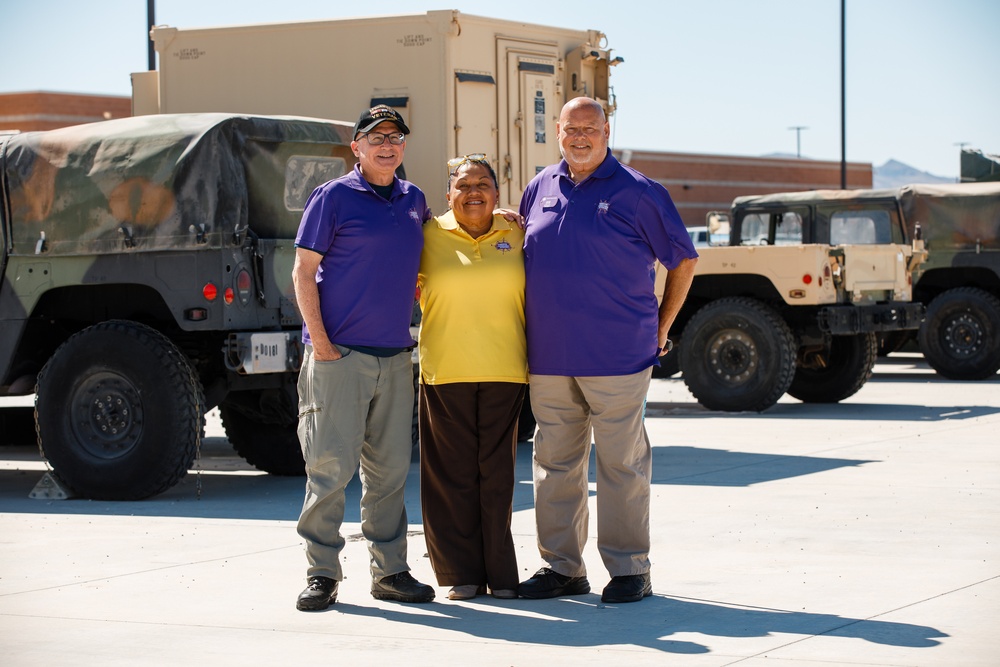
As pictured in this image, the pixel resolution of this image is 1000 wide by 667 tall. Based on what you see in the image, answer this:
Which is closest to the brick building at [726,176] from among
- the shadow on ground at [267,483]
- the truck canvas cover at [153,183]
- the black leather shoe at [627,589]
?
the shadow on ground at [267,483]

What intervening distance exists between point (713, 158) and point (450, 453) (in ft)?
166

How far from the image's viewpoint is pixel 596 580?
21.5 feet

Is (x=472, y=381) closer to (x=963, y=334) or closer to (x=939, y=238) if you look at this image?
(x=963, y=334)

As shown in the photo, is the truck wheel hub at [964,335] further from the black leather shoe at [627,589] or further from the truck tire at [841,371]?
the black leather shoe at [627,589]

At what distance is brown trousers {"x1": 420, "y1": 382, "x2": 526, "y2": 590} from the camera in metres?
6.21

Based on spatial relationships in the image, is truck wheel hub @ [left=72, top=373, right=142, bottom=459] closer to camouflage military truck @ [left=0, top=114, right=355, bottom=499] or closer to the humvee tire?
camouflage military truck @ [left=0, top=114, right=355, bottom=499]

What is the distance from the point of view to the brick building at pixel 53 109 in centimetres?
4159

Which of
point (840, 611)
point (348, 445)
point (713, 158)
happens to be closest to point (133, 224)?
point (348, 445)

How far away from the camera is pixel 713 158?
5562 centimetres

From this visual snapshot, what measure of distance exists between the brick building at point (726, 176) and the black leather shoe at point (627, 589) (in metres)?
46.4

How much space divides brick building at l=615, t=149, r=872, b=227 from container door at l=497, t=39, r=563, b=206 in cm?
3832

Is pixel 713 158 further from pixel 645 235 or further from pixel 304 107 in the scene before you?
pixel 645 235

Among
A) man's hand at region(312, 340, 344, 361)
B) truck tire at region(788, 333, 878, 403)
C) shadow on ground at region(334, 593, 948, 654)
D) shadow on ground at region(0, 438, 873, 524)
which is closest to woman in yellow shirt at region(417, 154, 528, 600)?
shadow on ground at region(334, 593, 948, 654)

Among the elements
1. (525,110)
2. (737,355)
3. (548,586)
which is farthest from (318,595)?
(737,355)
